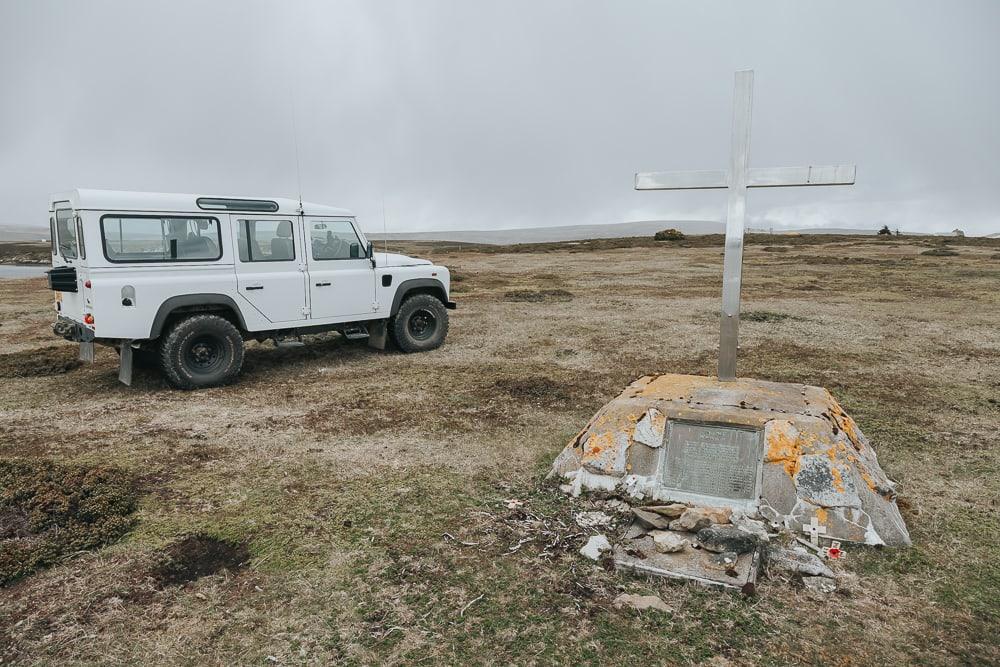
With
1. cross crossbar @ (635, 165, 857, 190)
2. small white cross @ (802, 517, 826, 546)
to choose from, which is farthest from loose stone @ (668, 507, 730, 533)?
cross crossbar @ (635, 165, 857, 190)

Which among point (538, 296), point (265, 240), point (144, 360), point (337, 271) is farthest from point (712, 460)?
point (538, 296)

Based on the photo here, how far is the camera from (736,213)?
207 inches

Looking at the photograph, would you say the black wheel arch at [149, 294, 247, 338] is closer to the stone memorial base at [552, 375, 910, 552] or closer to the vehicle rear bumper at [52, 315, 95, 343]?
the vehicle rear bumper at [52, 315, 95, 343]

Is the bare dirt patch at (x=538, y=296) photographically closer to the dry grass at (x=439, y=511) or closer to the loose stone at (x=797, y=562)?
the dry grass at (x=439, y=511)

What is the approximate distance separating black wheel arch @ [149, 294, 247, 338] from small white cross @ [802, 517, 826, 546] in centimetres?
698

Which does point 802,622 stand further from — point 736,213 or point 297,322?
point 297,322

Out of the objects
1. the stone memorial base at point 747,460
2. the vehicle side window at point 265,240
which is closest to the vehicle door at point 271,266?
the vehicle side window at point 265,240

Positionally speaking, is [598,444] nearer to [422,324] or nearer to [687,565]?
[687,565]

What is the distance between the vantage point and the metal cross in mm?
5098

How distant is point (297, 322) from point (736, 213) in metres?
6.03

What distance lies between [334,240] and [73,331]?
3436 millimetres

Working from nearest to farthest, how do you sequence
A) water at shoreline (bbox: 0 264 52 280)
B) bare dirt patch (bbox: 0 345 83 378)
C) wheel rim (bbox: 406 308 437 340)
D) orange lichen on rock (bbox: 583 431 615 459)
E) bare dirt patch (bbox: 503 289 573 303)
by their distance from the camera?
orange lichen on rock (bbox: 583 431 615 459), bare dirt patch (bbox: 0 345 83 378), wheel rim (bbox: 406 308 437 340), bare dirt patch (bbox: 503 289 573 303), water at shoreline (bbox: 0 264 52 280)

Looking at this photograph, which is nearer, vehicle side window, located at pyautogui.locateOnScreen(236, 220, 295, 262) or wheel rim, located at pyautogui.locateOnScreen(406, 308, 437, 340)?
vehicle side window, located at pyautogui.locateOnScreen(236, 220, 295, 262)

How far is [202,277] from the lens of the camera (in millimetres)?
8016
